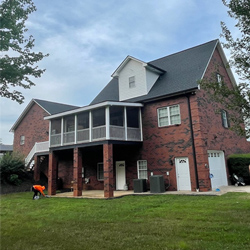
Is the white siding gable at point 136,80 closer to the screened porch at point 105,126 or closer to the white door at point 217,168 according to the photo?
the screened porch at point 105,126

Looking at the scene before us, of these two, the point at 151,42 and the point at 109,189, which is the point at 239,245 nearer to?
the point at 109,189

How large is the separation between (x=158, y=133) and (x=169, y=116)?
4.45ft

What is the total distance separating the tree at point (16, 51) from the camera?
7.72 m

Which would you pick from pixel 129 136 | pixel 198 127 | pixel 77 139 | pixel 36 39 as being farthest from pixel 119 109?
pixel 36 39

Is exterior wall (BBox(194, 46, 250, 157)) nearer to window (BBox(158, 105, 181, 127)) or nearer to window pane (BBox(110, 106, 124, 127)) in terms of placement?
window (BBox(158, 105, 181, 127))

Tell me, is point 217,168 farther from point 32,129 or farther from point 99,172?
point 32,129

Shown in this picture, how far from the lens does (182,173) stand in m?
14.1

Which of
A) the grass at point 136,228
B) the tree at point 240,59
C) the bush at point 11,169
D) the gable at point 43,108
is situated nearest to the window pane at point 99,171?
the bush at point 11,169

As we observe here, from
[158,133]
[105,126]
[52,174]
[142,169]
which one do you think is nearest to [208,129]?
[158,133]

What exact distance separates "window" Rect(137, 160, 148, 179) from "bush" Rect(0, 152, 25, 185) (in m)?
10.1

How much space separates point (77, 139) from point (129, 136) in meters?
3.61

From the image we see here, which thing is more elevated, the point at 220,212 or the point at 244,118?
the point at 244,118

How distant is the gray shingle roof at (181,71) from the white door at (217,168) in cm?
468

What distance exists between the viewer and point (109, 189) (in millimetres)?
12945
